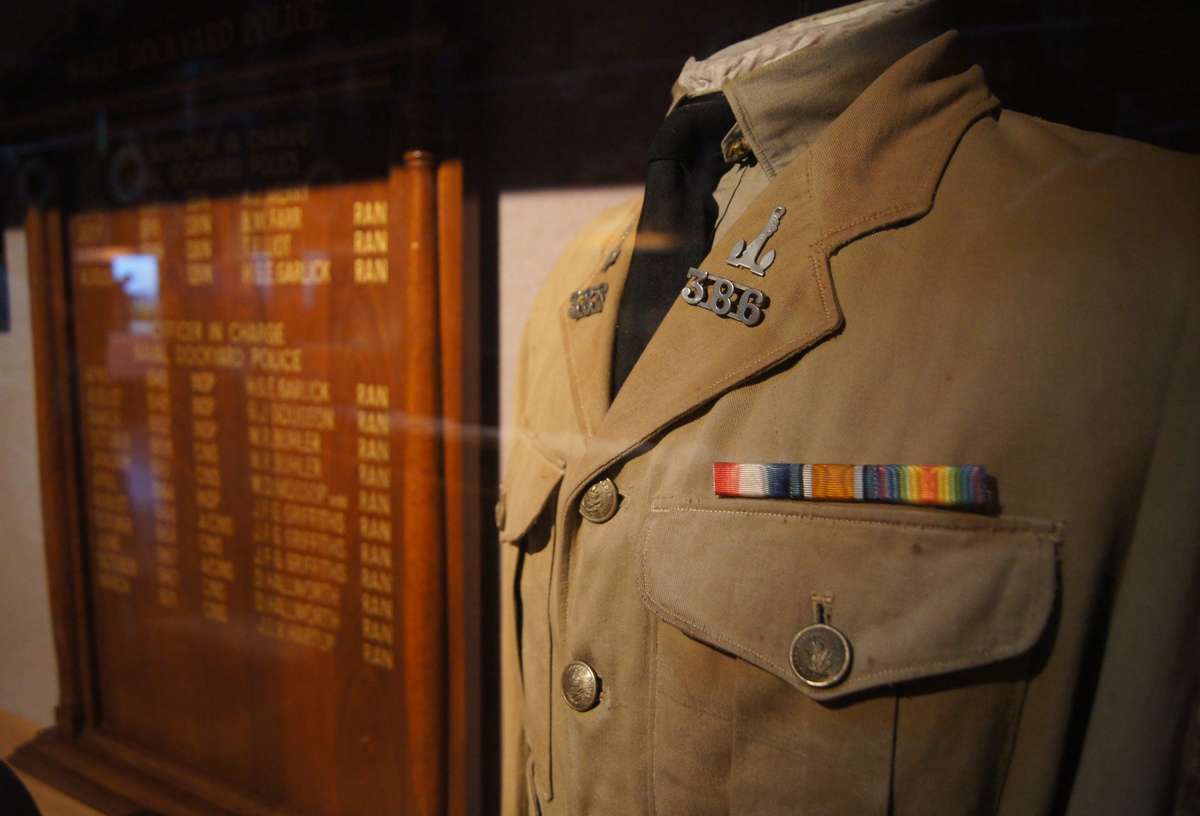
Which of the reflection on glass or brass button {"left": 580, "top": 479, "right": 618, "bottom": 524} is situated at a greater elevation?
the reflection on glass

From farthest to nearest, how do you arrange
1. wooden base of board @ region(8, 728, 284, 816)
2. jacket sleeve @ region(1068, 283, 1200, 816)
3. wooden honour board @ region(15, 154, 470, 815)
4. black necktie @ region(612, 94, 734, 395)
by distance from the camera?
wooden base of board @ region(8, 728, 284, 816) → wooden honour board @ region(15, 154, 470, 815) → black necktie @ region(612, 94, 734, 395) → jacket sleeve @ region(1068, 283, 1200, 816)

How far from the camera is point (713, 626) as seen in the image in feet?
1.94

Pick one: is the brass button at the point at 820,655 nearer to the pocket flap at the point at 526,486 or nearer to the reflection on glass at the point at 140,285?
the pocket flap at the point at 526,486

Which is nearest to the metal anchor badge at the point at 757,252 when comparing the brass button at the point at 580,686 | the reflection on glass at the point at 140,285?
the brass button at the point at 580,686

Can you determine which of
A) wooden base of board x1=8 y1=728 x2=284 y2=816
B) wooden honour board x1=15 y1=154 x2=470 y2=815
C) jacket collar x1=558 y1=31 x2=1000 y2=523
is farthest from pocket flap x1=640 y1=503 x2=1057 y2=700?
wooden base of board x1=8 y1=728 x2=284 y2=816

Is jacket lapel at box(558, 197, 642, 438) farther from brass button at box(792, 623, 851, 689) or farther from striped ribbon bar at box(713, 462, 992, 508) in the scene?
brass button at box(792, 623, 851, 689)

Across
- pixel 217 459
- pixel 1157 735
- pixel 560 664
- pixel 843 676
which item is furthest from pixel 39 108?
pixel 1157 735

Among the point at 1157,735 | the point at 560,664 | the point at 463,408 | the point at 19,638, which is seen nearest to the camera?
the point at 1157,735

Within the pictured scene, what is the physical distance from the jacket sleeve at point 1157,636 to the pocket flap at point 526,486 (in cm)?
49

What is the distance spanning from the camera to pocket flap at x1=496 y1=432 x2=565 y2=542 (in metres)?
0.79

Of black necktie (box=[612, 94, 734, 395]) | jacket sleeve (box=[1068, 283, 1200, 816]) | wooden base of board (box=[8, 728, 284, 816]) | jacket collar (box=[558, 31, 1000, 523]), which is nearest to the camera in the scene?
jacket sleeve (box=[1068, 283, 1200, 816])

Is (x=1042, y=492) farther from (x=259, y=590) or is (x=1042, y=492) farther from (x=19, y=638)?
(x=19, y=638)

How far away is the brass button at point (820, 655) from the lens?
0.54m

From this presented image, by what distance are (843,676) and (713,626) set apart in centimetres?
10
